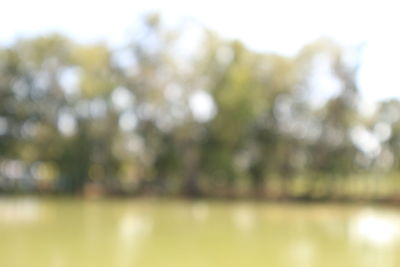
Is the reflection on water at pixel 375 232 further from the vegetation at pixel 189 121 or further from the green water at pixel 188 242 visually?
the vegetation at pixel 189 121

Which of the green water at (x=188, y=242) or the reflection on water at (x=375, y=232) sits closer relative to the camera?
the green water at (x=188, y=242)

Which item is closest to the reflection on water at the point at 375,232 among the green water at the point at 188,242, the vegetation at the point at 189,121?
the green water at the point at 188,242

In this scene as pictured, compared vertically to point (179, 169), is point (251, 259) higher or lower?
higher

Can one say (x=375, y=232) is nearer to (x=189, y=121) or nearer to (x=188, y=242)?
(x=188, y=242)

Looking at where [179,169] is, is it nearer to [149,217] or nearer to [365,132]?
[365,132]

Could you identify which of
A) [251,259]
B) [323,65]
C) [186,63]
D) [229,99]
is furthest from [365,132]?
[251,259]

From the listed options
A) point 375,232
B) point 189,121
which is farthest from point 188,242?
point 189,121

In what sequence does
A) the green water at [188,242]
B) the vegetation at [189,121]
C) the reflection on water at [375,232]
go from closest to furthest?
the green water at [188,242], the reflection on water at [375,232], the vegetation at [189,121]

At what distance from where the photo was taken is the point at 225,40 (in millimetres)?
25938

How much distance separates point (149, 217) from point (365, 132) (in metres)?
14.0

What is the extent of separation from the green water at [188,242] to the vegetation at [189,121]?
36.6 feet

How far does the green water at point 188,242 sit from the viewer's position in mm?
7184

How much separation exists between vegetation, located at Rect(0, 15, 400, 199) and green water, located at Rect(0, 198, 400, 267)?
11158mm

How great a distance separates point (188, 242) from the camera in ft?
31.0
